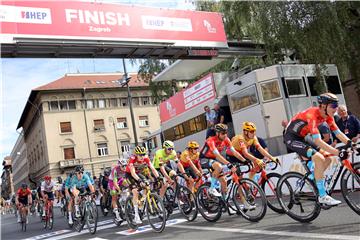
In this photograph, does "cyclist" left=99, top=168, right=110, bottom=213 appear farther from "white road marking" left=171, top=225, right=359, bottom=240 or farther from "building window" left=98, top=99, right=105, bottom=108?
"building window" left=98, top=99, right=105, bottom=108

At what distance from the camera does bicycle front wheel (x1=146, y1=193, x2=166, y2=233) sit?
30.1ft

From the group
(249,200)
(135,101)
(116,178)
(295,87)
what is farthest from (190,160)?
(135,101)

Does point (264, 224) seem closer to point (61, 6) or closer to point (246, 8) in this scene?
point (61, 6)

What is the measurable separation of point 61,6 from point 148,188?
10.4 metres

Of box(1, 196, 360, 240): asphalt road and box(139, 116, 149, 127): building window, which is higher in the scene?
box(139, 116, 149, 127): building window

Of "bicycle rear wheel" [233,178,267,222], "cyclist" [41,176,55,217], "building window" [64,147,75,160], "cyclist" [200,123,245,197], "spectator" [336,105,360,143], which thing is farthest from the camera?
"building window" [64,147,75,160]

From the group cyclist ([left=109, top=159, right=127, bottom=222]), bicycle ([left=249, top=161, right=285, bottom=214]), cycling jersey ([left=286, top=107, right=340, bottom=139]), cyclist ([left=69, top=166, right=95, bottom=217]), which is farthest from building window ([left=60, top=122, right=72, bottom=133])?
cycling jersey ([left=286, top=107, right=340, bottom=139])

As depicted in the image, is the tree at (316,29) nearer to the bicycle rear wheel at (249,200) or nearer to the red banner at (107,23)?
the red banner at (107,23)

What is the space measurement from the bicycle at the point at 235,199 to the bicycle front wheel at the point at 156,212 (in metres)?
0.90

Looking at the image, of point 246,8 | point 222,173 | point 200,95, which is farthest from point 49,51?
point 222,173

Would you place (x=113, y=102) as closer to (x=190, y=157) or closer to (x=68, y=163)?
(x=68, y=163)

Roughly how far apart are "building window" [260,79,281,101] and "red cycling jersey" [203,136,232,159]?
31.8 ft

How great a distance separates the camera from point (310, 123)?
21.8 ft

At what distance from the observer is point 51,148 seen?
60.8 metres
